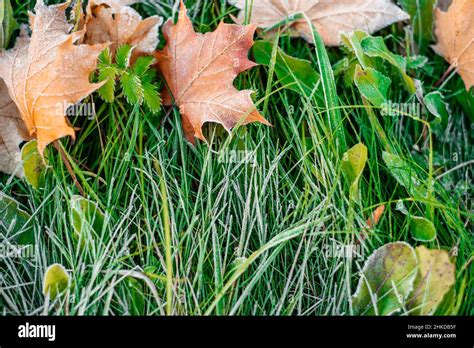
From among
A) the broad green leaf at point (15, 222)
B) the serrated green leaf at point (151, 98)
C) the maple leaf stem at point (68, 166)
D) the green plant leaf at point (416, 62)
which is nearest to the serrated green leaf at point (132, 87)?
the serrated green leaf at point (151, 98)

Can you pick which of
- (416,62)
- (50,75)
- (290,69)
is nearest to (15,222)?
(50,75)

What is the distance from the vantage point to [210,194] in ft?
3.05

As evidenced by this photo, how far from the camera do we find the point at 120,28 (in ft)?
3.08

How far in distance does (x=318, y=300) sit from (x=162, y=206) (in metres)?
0.29

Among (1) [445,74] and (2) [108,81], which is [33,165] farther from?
(1) [445,74]

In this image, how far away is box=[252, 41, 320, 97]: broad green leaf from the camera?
996 millimetres

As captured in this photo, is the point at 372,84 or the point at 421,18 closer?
the point at 372,84

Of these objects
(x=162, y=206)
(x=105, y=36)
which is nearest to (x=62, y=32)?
(x=105, y=36)

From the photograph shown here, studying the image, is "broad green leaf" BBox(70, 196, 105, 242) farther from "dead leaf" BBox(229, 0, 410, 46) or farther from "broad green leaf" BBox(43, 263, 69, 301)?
"dead leaf" BBox(229, 0, 410, 46)

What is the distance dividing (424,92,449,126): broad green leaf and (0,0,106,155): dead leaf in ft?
1.84

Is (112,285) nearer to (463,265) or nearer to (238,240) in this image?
(238,240)

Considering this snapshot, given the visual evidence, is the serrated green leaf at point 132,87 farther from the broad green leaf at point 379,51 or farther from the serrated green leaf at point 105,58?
the broad green leaf at point 379,51

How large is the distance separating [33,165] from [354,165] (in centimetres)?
52

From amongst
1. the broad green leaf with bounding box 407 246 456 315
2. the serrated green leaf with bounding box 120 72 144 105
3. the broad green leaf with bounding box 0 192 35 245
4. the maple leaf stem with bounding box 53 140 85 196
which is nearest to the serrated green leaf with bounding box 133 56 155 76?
the serrated green leaf with bounding box 120 72 144 105
